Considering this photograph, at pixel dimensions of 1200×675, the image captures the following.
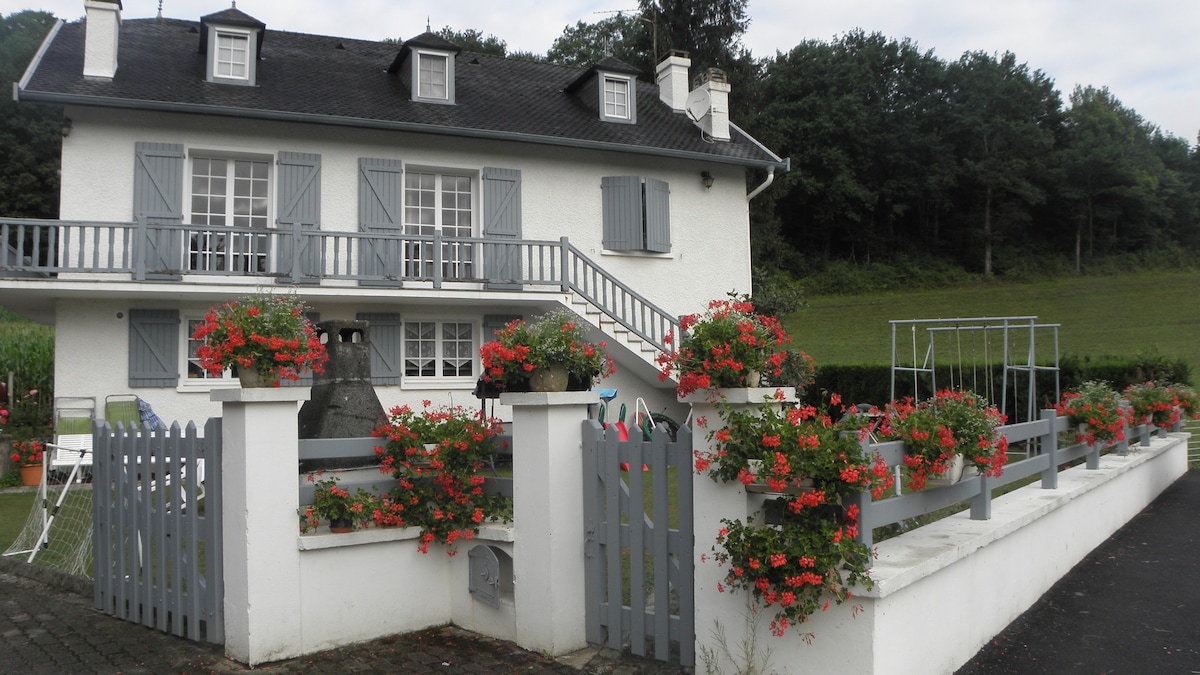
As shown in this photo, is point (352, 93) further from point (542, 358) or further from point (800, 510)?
point (800, 510)

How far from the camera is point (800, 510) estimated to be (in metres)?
3.75

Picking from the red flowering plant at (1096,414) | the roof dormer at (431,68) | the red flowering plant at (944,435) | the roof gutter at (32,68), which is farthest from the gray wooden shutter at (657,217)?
the red flowering plant at (944,435)

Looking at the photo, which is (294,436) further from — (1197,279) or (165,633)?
(1197,279)

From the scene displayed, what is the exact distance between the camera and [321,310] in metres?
13.7

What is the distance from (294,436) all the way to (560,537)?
162cm

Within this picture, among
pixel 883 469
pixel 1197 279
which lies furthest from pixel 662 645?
pixel 1197 279

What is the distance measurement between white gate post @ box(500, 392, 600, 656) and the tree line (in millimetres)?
37574

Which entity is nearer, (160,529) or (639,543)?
(639,543)

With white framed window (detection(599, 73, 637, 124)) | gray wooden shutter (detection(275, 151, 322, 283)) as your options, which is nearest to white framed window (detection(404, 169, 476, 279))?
gray wooden shutter (detection(275, 151, 322, 283))

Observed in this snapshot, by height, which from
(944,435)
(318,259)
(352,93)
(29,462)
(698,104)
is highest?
(698,104)

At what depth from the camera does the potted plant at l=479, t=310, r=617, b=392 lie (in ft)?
16.2

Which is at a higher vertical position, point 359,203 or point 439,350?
point 359,203

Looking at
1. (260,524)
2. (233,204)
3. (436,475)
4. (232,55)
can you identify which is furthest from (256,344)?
(232,55)

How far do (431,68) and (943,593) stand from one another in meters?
14.0
